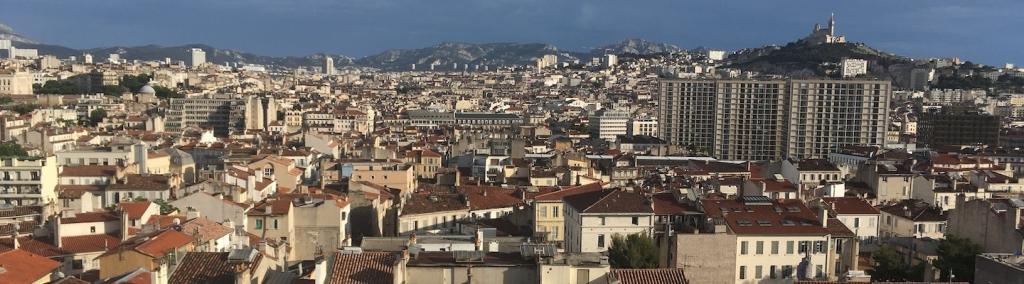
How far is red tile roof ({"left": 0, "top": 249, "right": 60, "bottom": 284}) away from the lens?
21.4 m

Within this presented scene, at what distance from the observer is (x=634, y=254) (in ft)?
91.0

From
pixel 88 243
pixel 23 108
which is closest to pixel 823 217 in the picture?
pixel 88 243

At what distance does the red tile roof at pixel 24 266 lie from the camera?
842 inches

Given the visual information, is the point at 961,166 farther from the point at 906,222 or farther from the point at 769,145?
the point at 769,145

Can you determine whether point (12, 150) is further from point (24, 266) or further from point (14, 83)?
point (14, 83)

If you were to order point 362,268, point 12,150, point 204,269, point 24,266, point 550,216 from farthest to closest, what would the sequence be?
point 12,150, point 550,216, point 24,266, point 204,269, point 362,268

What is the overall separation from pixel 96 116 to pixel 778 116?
81357 millimetres

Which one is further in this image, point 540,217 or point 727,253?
point 540,217

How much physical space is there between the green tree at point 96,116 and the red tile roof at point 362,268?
102918 millimetres

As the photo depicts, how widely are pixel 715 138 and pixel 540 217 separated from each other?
84059 mm

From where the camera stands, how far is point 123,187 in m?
42.2

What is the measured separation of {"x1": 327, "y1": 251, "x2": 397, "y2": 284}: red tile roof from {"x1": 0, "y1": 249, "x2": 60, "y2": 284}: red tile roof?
810 cm

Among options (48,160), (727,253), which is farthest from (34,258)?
(48,160)

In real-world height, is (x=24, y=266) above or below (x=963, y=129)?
below
